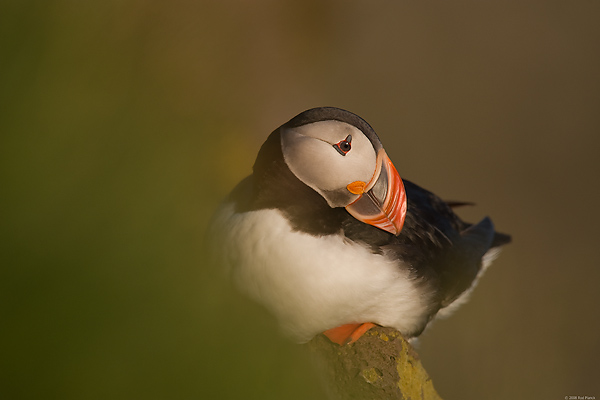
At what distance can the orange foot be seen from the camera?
2.19 meters

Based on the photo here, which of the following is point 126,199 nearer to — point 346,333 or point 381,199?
point 381,199

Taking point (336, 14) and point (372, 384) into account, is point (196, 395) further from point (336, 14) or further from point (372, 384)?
point (336, 14)

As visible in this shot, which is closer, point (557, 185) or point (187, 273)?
point (187, 273)

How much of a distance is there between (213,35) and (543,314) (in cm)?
668

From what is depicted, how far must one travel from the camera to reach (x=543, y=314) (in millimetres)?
6320

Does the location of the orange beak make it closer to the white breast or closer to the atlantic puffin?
the atlantic puffin

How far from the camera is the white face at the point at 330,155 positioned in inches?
74.5

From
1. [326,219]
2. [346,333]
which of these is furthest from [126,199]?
[346,333]

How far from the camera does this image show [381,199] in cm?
196

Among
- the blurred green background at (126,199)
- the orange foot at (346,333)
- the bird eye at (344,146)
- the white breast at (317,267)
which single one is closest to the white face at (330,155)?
the bird eye at (344,146)

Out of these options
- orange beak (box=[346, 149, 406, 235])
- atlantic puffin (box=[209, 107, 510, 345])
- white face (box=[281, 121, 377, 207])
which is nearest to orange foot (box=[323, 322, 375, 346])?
atlantic puffin (box=[209, 107, 510, 345])

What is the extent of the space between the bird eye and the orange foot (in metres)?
0.78

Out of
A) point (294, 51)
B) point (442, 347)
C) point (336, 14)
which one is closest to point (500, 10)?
point (336, 14)

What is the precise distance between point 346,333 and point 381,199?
618 millimetres
